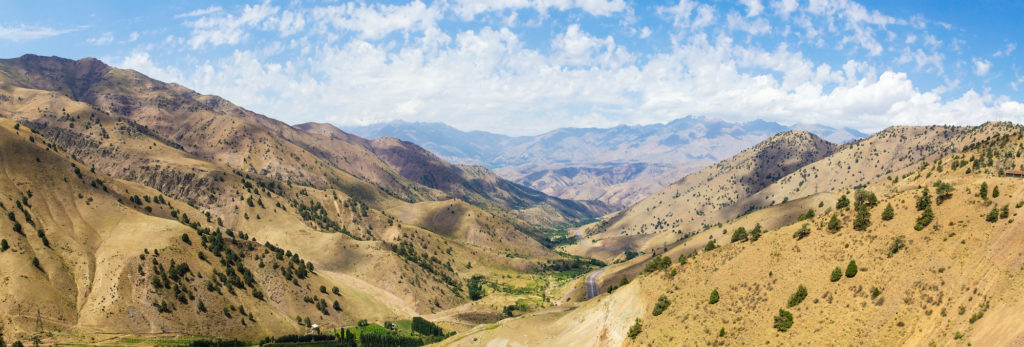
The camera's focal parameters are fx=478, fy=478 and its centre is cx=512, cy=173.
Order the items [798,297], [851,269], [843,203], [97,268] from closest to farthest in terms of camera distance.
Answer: [851,269], [798,297], [843,203], [97,268]

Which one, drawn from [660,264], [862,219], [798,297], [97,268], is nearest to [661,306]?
[660,264]

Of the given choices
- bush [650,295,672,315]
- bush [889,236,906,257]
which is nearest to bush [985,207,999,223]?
bush [889,236,906,257]

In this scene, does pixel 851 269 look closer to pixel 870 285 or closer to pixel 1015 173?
pixel 870 285

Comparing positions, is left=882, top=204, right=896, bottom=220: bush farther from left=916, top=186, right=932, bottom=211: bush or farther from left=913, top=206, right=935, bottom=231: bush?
left=913, top=206, right=935, bottom=231: bush

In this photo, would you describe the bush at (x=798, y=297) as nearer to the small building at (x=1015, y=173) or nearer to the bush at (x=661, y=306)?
the bush at (x=661, y=306)

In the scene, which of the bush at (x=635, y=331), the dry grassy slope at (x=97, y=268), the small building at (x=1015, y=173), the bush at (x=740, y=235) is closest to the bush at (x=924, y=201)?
the bush at (x=740, y=235)

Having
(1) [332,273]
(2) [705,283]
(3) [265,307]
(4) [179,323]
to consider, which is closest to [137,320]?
(4) [179,323]
